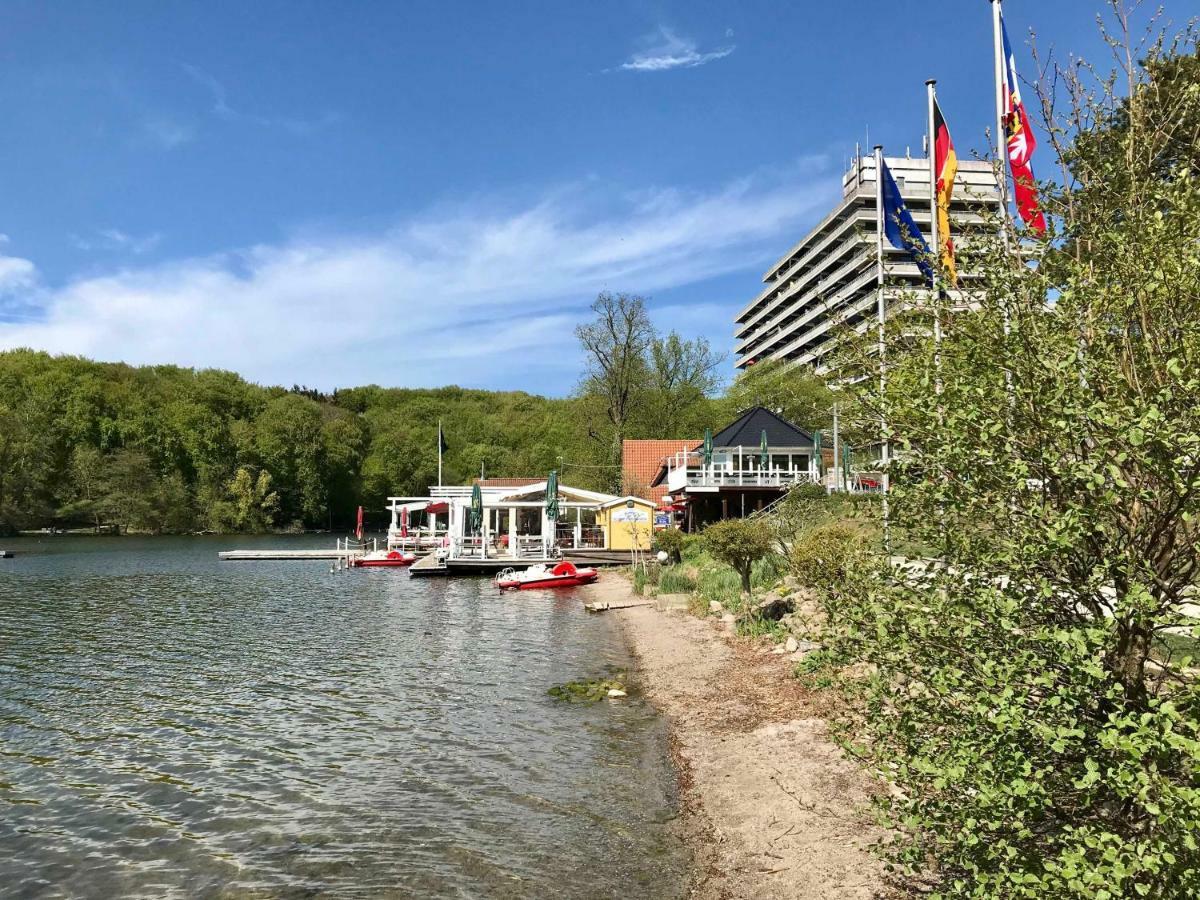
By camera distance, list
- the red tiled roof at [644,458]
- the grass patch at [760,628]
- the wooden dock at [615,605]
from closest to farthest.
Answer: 1. the grass patch at [760,628]
2. the wooden dock at [615,605]
3. the red tiled roof at [644,458]

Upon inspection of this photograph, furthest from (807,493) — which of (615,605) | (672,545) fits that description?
(615,605)

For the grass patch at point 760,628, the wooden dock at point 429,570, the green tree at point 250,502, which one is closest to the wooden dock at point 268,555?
the wooden dock at point 429,570

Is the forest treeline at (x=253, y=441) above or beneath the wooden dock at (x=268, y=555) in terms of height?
above

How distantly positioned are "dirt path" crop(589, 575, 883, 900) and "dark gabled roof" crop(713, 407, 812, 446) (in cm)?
3048

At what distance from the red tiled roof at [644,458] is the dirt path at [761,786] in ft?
136

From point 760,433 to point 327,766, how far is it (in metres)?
37.4

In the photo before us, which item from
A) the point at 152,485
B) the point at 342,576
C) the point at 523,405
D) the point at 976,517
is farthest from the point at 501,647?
the point at 523,405

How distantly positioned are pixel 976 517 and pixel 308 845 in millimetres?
7323

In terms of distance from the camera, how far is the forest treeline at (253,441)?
71.3 meters

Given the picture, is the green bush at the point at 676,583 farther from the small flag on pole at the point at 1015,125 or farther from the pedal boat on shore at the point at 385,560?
the pedal boat on shore at the point at 385,560

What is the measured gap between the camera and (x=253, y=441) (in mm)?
95250

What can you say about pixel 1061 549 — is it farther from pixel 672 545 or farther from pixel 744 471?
pixel 744 471

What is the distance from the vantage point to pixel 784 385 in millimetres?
56281

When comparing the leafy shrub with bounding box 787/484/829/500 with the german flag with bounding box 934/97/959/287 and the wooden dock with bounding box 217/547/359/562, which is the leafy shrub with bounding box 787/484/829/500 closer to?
the german flag with bounding box 934/97/959/287
